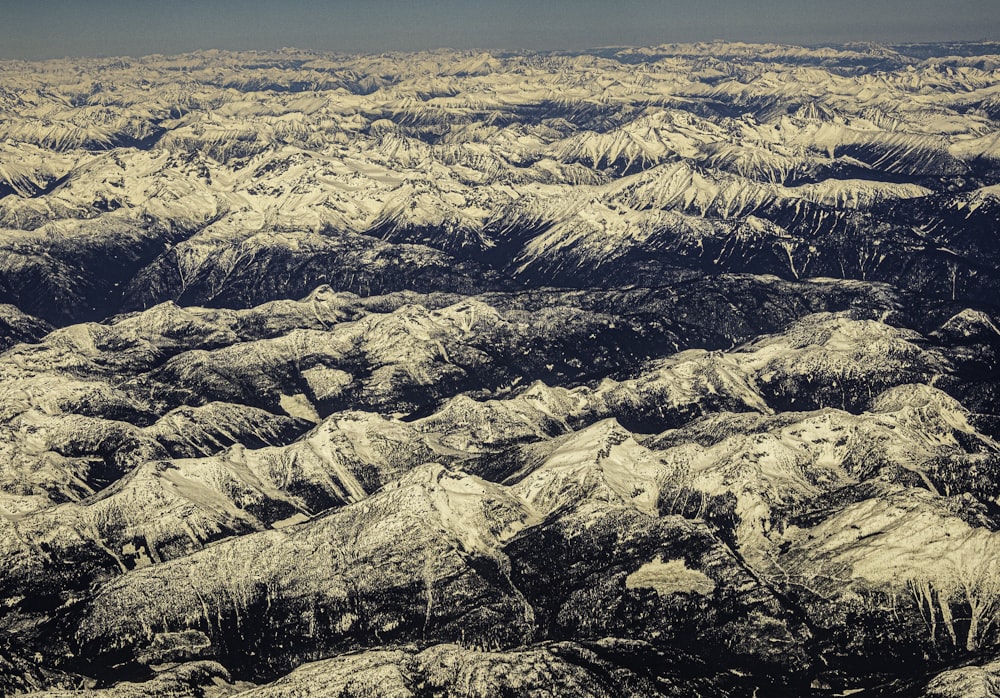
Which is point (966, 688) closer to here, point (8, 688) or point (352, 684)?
point (352, 684)

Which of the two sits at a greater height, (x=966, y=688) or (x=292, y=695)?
(x=292, y=695)

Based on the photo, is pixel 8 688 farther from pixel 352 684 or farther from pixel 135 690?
pixel 352 684

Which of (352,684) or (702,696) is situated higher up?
(352,684)

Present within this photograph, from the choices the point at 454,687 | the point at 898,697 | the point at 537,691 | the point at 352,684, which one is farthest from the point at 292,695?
the point at 898,697

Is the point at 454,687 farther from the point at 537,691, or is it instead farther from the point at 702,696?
the point at 702,696

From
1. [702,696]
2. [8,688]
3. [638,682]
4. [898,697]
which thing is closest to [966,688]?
[898,697]

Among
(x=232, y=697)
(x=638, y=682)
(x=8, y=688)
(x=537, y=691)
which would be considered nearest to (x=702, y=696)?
(x=638, y=682)

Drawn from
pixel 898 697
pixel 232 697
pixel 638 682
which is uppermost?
pixel 232 697
